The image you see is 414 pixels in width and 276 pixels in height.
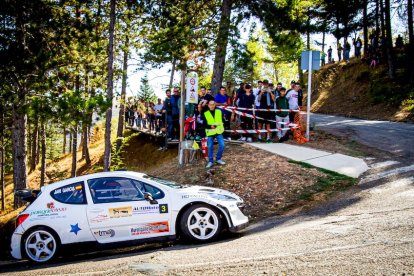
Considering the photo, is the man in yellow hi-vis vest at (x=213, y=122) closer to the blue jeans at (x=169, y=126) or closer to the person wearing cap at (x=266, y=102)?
the person wearing cap at (x=266, y=102)

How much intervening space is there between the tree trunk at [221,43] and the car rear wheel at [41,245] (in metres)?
9.96

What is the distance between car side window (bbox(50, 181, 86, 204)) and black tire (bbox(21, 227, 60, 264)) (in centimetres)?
63

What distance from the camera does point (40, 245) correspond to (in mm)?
7602

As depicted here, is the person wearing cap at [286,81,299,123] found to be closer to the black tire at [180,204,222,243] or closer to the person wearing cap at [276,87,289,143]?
the person wearing cap at [276,87,289,143]

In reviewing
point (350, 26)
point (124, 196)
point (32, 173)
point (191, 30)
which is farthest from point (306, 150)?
point (32, 173)

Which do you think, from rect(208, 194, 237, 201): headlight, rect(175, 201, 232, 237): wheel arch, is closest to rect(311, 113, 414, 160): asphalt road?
rect(208, 194, 237, 201): headlight

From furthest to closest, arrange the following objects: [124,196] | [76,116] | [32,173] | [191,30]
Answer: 1. [32,173]
2. [191,30]
3. [76,116]
4. [124,196]

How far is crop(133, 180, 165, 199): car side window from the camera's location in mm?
7609

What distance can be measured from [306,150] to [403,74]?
59.8 feet

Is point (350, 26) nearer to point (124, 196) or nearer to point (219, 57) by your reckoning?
point (219, 57)

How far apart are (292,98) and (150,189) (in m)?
8.86

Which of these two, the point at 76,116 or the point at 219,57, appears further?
the point at 219,57

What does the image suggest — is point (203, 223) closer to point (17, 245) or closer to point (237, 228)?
point (237, 228)

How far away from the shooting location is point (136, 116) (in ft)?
94.4
